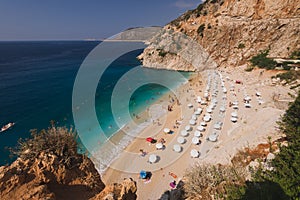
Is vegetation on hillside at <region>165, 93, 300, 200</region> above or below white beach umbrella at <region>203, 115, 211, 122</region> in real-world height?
above

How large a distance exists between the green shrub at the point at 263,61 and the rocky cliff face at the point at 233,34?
3.94ft

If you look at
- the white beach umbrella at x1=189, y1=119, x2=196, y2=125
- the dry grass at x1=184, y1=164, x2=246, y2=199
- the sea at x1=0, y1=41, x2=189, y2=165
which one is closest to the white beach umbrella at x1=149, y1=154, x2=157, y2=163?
the dry grass at x1=184, y1=164, x2=246, y2=199

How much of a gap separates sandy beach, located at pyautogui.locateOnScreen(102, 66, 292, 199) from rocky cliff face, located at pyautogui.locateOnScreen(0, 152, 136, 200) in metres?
6.36

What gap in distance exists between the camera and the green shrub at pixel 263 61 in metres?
27.5

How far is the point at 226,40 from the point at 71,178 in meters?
40.9

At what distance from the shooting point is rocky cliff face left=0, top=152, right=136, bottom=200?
3.54 metres

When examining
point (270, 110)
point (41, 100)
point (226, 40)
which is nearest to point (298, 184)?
point (270, 110)

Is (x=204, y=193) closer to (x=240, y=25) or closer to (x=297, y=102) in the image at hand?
(x=297, y=102)

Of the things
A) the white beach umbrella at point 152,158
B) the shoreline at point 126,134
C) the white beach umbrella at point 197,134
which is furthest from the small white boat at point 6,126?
the white beach umbrella at point 197,134

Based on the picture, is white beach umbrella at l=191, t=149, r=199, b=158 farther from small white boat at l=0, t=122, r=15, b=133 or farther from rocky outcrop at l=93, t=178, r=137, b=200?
small white boat at l=0, t=122, r=15, b=133

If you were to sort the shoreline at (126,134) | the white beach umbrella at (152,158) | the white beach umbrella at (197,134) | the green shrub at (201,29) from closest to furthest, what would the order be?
1. the white beach umbrella at (152,158)
2. the shoreline at (126,134)
3. the white beach umbrella at (197,134)
4. the green shrub at (201,29)

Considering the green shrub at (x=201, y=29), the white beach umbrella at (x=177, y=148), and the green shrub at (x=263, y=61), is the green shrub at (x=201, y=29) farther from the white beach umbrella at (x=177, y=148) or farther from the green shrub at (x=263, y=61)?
the white beach umbrella at (x=177, y=148)

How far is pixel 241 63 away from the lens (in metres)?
35.1

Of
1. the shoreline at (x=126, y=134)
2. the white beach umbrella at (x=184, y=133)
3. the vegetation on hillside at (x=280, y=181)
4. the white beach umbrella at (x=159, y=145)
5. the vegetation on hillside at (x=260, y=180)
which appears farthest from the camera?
the white beach umbrella at (x=184, y=133)
